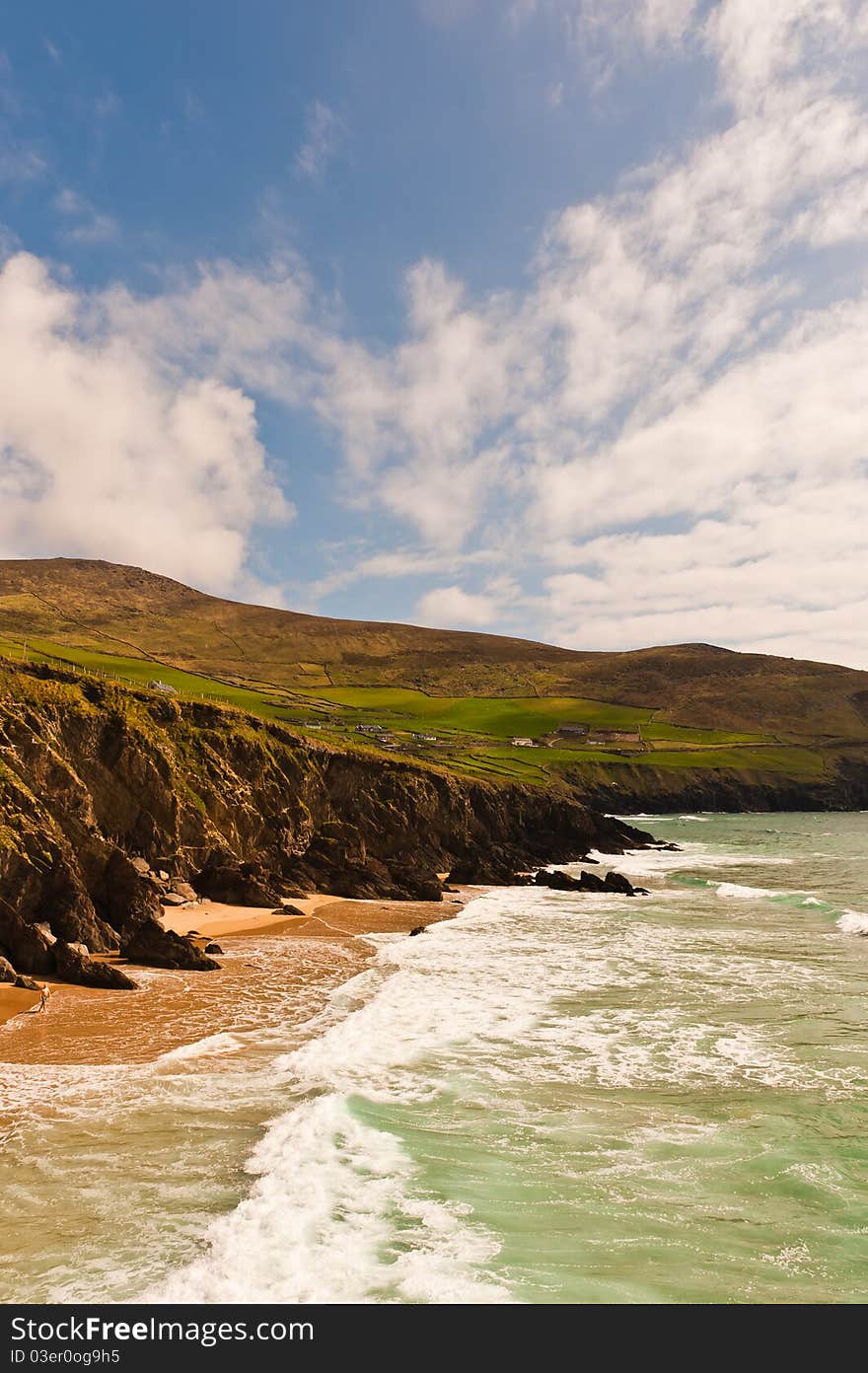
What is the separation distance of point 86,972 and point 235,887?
1607 cm

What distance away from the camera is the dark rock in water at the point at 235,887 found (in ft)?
→ 123

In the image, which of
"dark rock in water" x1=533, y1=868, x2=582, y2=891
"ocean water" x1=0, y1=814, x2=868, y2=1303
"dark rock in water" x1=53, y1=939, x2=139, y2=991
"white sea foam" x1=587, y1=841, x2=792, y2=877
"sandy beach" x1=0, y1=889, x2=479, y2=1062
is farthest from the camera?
"white sea foam" x1=587, y1=841, x2=792, y2=877

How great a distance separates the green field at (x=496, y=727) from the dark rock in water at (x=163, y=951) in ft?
204

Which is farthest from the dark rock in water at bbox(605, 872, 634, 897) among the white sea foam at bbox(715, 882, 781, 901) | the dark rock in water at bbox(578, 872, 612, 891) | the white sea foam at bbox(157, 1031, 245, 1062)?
the white sea foam at bbox(157, 1031, 245, 1062)

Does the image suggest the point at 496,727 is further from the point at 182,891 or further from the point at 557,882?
the point at 182,891

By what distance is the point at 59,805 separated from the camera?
30859mm

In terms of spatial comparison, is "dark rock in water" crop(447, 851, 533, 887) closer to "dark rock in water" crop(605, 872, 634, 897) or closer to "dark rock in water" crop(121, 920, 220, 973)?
"dark rock in water" crop(605, 872, 634, 897)

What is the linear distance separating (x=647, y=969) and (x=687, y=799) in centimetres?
11505

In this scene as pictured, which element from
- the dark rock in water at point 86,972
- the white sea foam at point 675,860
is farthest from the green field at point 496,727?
the dark rock in water at point 86,972

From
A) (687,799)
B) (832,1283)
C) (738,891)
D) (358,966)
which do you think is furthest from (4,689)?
(687,799)

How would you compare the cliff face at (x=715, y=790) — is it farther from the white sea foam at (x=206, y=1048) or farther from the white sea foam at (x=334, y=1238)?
the white sea foam at (x=334, y=1238)

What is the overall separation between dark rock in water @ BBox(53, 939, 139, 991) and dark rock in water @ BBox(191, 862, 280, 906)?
48.0ft

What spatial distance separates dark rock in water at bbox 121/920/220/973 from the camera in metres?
25.0

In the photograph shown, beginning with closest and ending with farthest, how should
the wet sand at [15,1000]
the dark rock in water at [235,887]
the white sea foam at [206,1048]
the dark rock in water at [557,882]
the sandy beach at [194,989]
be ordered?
the white sea foam at [206,1048], the sandy beach at [194,989], the wet sand at [15,1000], the dark rock in water at [235,887], the dark rock in water at [557,882]
